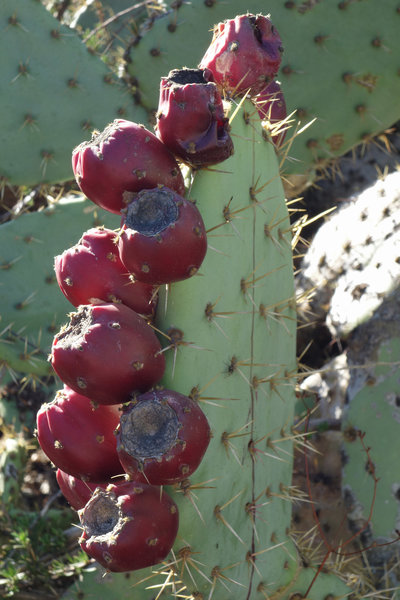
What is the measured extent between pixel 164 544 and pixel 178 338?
285 millimetres

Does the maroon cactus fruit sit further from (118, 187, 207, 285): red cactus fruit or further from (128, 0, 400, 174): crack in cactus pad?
(128, 0, 400, 174): crack in cactus pad

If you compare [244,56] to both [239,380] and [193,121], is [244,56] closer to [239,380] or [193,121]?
[193,121]

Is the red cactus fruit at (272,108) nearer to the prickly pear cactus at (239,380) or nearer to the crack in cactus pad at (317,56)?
the prickly pear cactus at (239,380)

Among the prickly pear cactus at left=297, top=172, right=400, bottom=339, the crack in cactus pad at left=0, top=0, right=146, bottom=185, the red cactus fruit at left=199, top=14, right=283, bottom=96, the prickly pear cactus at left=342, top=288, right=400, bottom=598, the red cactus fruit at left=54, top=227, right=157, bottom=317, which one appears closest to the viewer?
the red cactus fruit at left=54, top=227, right=157, bottom=317

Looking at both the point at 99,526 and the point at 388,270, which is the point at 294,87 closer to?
the point at 388,270

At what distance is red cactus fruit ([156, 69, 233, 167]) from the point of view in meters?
1.00

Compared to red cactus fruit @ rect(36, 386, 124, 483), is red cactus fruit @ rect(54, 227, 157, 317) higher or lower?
higher

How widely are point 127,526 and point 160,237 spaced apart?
38cm

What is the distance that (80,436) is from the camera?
94 cm

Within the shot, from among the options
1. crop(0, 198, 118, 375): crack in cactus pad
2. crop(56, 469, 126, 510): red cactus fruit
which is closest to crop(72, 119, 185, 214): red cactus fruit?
crop(56, 469, 126, 510): red cactus fruit

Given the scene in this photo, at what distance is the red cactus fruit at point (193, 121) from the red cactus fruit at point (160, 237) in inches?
4.7

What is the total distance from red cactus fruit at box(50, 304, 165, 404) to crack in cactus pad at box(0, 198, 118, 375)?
97cm

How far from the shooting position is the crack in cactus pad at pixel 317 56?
213 centimetres

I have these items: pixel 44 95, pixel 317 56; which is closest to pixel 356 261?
pixel 317 56
